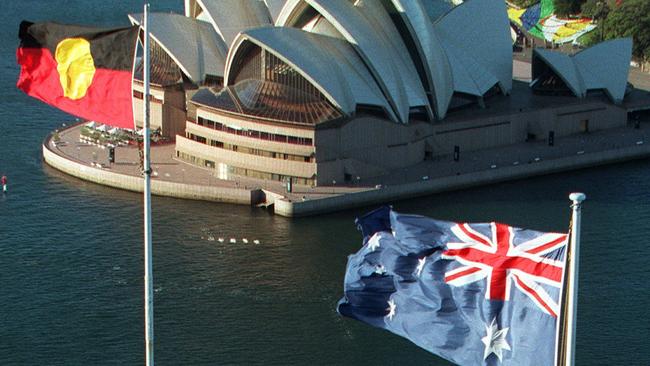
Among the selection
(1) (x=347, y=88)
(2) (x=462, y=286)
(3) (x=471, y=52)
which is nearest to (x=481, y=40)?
(3) (x=471, y=52)

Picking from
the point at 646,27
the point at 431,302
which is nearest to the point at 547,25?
the point at 646,27

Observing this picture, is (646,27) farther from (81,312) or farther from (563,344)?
(563,344)

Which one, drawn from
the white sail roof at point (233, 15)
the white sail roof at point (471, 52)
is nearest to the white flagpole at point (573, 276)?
the white sail roof at point (471, 52)

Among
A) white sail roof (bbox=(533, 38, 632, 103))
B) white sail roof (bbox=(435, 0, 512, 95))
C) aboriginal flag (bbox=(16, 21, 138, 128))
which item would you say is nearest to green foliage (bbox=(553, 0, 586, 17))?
white sail roof (bbox=(533, 38, 632, 103))

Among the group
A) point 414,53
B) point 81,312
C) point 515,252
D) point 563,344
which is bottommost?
point 81,312

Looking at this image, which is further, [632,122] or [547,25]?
[547,25]

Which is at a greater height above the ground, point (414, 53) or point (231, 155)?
point (414, 53)

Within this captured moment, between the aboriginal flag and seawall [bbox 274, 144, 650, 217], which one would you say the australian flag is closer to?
the aboriginal flag
